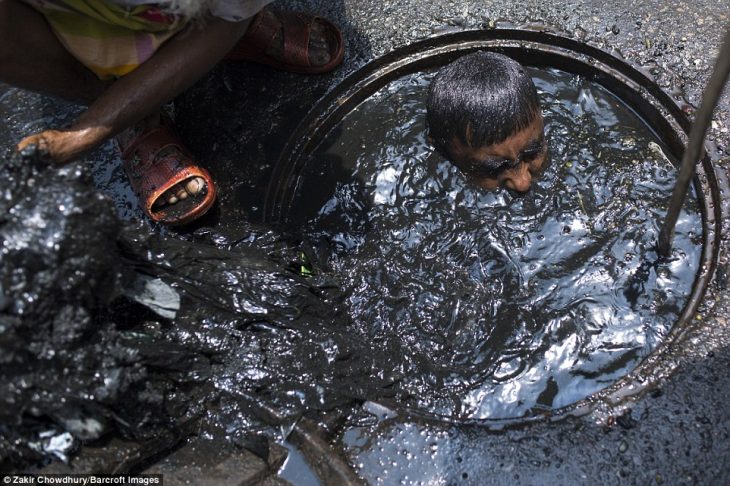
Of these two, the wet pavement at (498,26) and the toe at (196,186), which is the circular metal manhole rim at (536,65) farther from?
the toe at (196,186)

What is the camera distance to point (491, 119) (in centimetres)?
296

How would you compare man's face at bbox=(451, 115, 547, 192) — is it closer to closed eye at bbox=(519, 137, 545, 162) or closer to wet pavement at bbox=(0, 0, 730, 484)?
closed eye at bbox=(519, 137, 545, 162)

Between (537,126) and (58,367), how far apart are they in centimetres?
228

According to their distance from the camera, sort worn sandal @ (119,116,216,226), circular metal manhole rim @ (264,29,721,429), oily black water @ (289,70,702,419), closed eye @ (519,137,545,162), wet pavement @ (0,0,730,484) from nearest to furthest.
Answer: wet pavement @ (0,0,730,484) < oily black water @ (289,70,702,419) < circular metal manhole rim @ (264,29,721,429) < worn sandal @ (119,116,216,226) < closed eye @ (519,137,545,162)

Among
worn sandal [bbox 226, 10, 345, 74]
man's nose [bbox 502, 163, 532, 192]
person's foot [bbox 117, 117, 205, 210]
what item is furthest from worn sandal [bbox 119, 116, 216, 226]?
man's nose [bbox 502, 163, 532, 192]

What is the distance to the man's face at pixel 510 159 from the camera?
9.91 feet

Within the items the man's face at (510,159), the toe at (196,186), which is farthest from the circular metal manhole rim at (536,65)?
the man's face at (510,159)

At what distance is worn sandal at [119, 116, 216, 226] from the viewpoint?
2.93 metres

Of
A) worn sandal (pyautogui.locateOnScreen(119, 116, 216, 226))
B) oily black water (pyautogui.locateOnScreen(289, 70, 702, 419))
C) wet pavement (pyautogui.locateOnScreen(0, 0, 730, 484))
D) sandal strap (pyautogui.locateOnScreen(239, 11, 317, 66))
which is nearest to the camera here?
Answer: wet pavement (pyautogui.locateOnScreen(0, 0, 730, 484))

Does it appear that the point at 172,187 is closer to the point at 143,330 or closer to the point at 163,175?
the point at 163,175

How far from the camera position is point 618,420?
2301 mm

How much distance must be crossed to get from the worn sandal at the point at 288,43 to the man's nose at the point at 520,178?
44.0 inches

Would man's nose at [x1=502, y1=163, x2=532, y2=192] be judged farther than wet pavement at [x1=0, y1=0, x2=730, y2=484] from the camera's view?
Yes

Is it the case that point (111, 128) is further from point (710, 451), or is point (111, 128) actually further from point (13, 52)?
point (710, 451)
